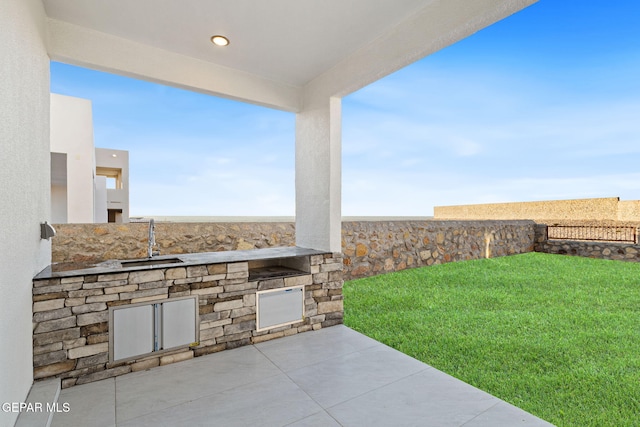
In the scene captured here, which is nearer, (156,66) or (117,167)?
(156,66)

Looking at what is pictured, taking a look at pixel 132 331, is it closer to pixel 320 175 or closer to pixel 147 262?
pixel 147 262

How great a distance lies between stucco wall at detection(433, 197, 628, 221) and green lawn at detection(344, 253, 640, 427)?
27.5 feet

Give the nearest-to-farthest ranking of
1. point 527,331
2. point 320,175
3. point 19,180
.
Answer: point 19,180 → point 527,331 → point 320,175

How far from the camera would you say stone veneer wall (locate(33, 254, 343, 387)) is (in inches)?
83.2

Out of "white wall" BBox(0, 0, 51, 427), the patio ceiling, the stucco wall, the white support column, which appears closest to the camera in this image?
"white wall" BBox(0, 0, 51, 427)

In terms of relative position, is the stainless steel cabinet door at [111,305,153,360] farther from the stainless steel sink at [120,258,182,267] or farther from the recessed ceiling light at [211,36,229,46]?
the recessed ceiling light at [211,36,229,46]

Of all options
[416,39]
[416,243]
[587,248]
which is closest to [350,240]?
[416,243]

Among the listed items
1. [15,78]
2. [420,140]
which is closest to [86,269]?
[15,78]

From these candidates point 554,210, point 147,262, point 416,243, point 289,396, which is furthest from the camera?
point 554,210

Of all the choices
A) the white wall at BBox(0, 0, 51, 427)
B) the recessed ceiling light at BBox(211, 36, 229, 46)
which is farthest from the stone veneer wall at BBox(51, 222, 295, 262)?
the recessed ceiling light at BBox(211, 36, 229, 46)

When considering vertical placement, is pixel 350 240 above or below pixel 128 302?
above

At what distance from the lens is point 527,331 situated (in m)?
3.34

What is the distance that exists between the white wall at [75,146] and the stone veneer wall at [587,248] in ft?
50.6

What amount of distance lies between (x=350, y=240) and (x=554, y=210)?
13.5m
